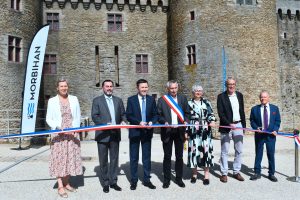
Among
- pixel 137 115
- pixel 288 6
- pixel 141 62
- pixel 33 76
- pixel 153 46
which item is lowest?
pixel 137 115

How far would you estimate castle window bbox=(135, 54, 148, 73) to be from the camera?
1906 centimetres

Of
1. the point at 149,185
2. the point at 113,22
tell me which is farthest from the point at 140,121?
the point at 113,22

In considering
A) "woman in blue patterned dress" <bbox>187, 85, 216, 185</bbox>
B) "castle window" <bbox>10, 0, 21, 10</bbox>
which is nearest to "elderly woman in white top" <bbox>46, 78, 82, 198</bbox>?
"woman in blue patterned dress" <bbox>187, 85, 216, 185</bbox>

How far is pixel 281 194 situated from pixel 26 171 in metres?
5.20

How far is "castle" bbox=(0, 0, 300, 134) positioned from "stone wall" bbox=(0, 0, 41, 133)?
0.16 feet

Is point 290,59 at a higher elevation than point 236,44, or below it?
below

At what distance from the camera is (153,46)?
19156 millimetres

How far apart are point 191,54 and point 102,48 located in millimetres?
5732

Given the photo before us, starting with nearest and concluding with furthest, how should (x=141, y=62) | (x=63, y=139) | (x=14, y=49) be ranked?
(x=63, y=139)
(x=14, y=49)
(x=141, y=62)

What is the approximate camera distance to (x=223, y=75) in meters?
15.8

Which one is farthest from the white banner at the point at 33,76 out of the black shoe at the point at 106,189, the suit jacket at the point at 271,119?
the suit jacket at the point at 271,119

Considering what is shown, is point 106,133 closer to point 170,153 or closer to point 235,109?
point 170,153

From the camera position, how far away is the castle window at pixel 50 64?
59.8 ft

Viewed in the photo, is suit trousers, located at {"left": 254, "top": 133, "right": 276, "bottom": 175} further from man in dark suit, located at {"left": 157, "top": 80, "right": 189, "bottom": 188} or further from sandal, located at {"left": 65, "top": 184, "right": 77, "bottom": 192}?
sandal, located at {"left": 65, "top": 184, "right": 77, "bottom": 192}
